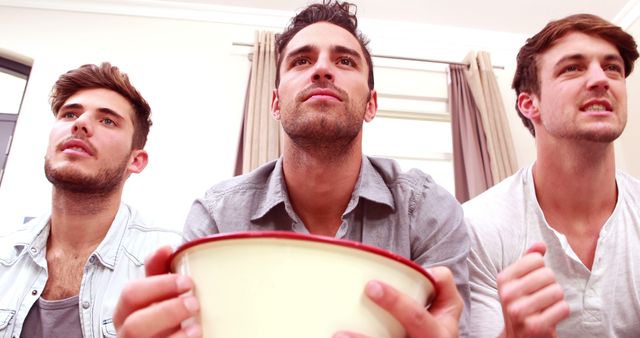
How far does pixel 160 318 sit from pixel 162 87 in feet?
7.36

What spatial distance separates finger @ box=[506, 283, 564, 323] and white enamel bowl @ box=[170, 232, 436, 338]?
283 mm

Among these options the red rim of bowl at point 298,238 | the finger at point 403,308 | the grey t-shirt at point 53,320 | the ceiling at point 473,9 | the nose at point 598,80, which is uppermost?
the ceiling at point 473,9

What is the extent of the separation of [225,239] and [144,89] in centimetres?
230

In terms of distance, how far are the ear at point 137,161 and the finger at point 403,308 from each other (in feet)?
3.82

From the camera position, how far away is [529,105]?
1.35 m

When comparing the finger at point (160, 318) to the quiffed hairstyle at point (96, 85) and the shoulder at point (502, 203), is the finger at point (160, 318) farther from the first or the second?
the quiffed hairstyle at point (96, 85)

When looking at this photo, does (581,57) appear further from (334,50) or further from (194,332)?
(194,332)

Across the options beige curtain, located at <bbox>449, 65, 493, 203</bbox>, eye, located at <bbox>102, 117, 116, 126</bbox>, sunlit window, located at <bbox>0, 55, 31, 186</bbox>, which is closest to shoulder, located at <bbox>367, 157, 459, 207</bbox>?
eye, located at <bbox>102, 117, 116, 126</bbox>

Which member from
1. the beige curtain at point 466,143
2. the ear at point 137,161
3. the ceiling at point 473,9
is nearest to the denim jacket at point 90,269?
the ear at point 137,161

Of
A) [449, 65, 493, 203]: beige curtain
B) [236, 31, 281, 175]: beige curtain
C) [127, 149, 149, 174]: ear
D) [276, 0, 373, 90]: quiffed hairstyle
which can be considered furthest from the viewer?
[449, 65, 493, 203]: beige curtain

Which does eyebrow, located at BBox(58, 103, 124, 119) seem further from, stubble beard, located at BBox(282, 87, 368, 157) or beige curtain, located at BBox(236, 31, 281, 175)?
beige curtain, located at BBox(236, 31, 281, 175)

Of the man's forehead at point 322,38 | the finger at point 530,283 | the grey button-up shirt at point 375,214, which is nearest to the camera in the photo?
the finger at point 530,283

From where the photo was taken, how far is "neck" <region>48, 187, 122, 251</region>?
4.13 ft

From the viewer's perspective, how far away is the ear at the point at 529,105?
4.23 feet
